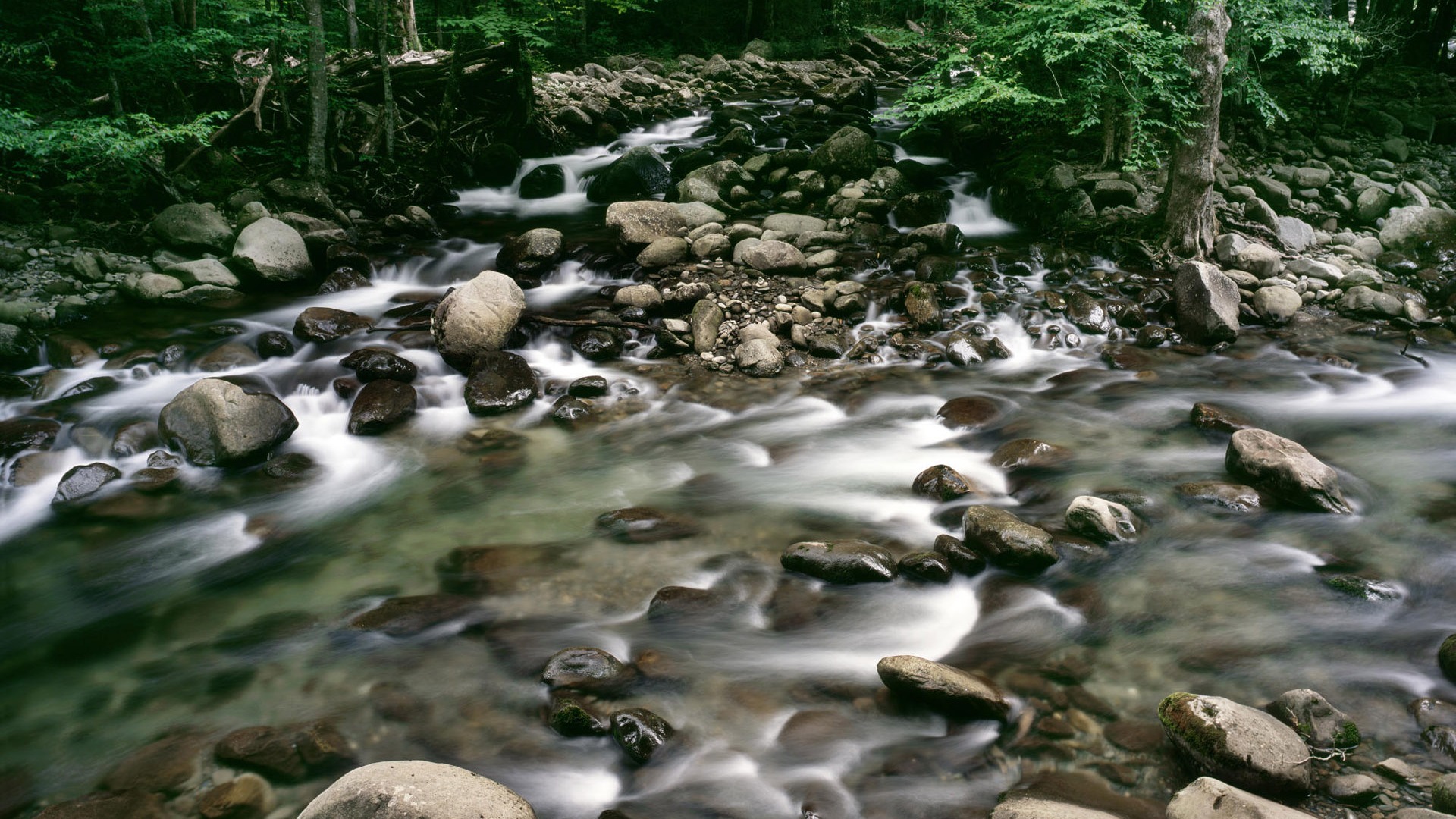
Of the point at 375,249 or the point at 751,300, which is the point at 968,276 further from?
the point at 375,249

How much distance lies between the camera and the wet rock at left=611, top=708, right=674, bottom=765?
11.0 ft

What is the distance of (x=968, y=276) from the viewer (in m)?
8.98

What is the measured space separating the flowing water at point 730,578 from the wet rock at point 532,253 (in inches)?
74.9

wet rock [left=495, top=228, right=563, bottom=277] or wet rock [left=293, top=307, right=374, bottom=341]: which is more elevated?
wet rock [left=495, top=228, right=563, bottom=277]

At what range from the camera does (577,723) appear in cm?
347

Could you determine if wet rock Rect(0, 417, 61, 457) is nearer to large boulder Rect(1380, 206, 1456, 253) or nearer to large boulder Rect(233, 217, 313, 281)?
large boulder Rect(233, 217, 313, 281)

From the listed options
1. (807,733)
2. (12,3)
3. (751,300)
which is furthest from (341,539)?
(12,3)

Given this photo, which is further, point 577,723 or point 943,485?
point 943,485

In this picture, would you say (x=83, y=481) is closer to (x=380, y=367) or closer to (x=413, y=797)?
(x=380, y=367)

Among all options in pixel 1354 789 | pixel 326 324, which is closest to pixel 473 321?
pixel 326 324

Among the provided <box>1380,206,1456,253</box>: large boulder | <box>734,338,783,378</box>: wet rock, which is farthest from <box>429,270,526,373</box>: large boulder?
<box>1380,206,1456,253</box>: large boulder

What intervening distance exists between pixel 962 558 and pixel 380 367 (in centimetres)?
558

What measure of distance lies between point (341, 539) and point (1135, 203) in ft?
32.9

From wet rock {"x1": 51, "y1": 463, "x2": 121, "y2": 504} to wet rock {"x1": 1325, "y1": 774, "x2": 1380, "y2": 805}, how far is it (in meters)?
7.67
